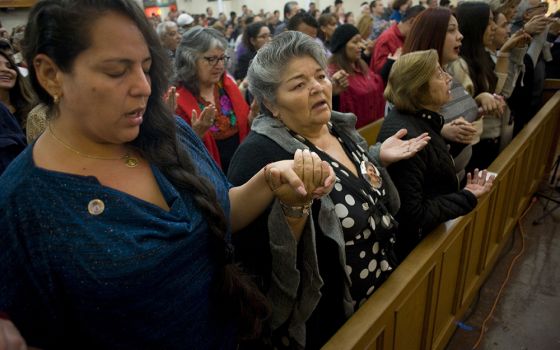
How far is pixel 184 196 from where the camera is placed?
0.99 metres

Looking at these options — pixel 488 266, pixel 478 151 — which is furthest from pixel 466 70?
pixel 488 266

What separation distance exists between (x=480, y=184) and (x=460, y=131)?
12.3 inches

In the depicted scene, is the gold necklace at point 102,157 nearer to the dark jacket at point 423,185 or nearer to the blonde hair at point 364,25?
the dark jacket at point 423,185

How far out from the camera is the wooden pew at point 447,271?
140 centimetres

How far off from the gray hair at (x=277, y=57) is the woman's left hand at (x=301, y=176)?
464 millimetres

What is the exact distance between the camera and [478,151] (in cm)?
295

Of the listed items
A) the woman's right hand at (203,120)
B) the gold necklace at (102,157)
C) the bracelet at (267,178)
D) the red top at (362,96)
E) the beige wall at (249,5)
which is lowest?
the beige wall at (249,5)

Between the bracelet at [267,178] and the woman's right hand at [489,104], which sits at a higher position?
the bracelet at [267,178]

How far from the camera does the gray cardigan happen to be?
1220 millimetres

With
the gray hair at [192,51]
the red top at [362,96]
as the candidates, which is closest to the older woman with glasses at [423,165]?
the gray hair at [192,51]

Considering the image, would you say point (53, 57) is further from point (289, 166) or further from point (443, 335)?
point (443, 335)

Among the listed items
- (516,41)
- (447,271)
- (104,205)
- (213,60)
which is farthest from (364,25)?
(104,205)

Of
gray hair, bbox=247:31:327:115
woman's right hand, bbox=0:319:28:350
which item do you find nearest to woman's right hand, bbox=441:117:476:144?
gray hair, bbox=247:31:327:115

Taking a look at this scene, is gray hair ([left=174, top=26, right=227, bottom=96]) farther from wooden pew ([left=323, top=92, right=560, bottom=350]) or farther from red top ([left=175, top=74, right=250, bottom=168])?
wooden pew ([left=323, top=92, right=560, bottom=350])
